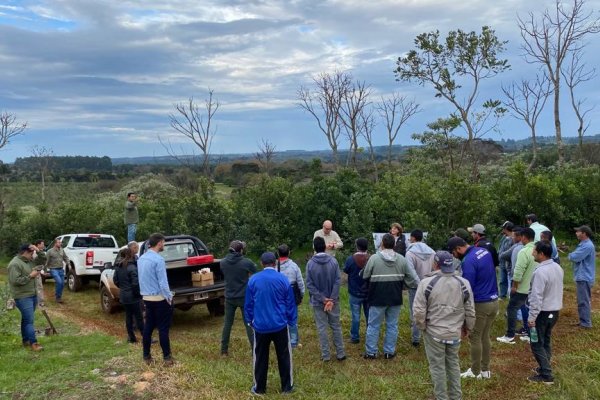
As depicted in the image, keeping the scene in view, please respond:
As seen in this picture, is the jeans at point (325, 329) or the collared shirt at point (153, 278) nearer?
the collared shirt at point (153, 278)

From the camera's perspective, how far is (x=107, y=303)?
1122 centimetres

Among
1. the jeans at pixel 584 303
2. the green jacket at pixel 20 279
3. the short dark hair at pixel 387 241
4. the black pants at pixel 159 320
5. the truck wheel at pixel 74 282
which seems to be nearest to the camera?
the black pants at pixel 159 320

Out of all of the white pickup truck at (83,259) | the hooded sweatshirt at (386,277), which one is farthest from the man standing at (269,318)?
the white pickup truck at (83,259)

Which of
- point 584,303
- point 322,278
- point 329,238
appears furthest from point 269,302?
point 584,303

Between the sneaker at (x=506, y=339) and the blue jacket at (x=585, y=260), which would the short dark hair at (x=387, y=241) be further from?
the blue jacket at (x=585, y=260)

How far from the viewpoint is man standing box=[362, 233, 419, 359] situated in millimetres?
7016

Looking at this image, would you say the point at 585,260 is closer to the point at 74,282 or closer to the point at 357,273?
the point at 357,273

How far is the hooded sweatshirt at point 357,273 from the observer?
755 centimetres

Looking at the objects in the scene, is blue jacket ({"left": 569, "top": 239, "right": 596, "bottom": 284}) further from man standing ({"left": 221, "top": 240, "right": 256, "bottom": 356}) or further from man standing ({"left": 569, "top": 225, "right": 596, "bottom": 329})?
man standing ({"left": 221, "top": 240, "right": 256, "bottom": 356})

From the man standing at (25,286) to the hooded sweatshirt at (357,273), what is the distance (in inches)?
191

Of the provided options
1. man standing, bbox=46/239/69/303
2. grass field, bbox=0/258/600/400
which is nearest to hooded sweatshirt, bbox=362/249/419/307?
grass field, bbox=0/258/600/400

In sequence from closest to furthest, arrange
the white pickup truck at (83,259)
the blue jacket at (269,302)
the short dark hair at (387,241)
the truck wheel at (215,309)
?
the blue jacket at (269,302) → the short dark hair at (387,241) → the truck wheel at (215,309) → the white pickup truck at (83,259)

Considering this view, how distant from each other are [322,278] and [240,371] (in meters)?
1.65

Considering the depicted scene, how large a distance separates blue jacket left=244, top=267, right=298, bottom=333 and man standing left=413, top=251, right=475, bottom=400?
1.49 metres
